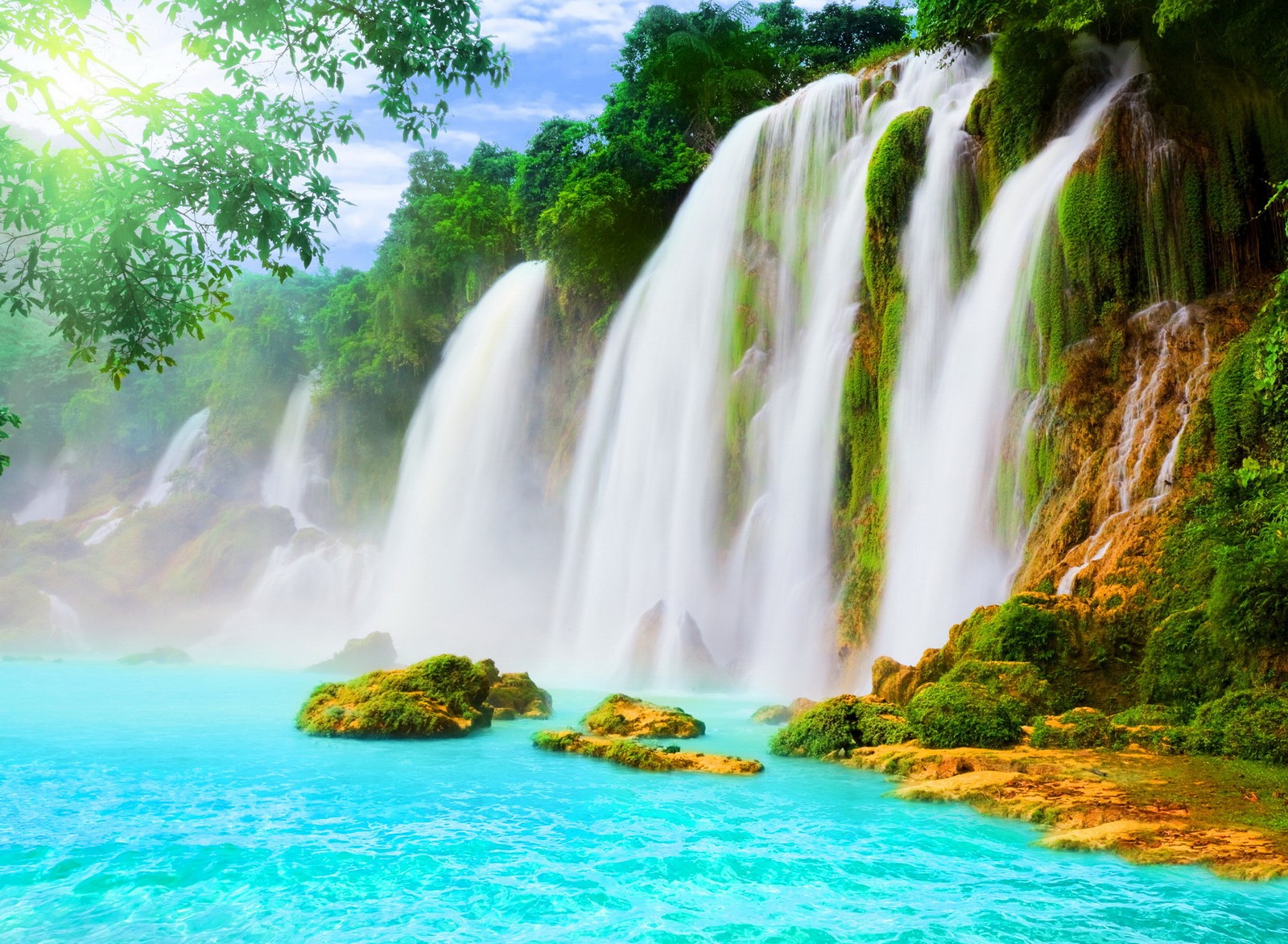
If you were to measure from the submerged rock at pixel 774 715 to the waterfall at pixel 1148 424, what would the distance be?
3.64 m

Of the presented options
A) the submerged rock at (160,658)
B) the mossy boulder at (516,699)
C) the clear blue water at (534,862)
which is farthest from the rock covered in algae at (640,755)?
the submerged rock at (160,658)

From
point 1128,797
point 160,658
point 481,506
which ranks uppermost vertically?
point 481,506

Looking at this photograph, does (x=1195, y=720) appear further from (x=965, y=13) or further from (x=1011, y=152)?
(x=965, y=13)

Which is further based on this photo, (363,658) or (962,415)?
(363,658)

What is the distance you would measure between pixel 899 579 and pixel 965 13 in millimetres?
9200

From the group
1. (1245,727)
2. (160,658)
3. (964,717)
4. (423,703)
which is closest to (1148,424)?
(1245,727)

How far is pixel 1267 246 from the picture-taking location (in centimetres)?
1386

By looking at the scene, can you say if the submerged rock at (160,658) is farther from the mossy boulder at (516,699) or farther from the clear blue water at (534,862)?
the clear blue water at (534,862)

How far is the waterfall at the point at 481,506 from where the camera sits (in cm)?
2983

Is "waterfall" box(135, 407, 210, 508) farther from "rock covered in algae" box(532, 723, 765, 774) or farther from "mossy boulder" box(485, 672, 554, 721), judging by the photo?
"rock covered in algae" box(532, 723, 765, 774)

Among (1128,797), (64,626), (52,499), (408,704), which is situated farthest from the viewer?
(52,499)

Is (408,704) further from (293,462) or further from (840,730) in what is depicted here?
(293,462)

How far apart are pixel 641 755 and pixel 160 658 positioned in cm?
2070

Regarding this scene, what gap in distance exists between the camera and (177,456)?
45250 mm
